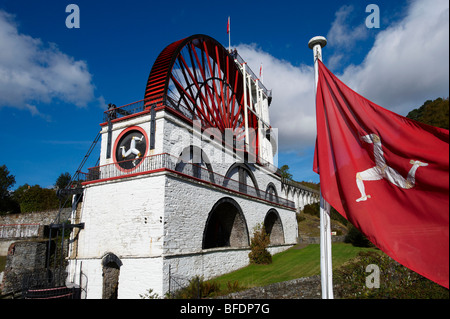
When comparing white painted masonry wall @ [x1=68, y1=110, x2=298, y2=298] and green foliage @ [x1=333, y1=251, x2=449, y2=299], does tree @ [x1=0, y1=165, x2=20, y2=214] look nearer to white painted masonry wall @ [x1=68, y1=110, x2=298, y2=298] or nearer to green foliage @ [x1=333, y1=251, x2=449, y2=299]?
white painted masonry wall @ [x1=68, y1=110, x2=298, y2=298]

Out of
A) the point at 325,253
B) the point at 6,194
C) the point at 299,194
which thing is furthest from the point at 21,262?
the point at 299,194

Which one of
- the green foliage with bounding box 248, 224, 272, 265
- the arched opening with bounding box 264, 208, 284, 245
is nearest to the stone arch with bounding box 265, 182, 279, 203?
the arched opening with bounding box 264, 208, 284, 245

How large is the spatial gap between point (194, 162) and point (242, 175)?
19.2ft

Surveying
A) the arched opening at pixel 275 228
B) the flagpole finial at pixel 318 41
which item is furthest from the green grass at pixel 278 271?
the flagpole finial at pixel 318 41

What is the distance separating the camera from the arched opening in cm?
2297

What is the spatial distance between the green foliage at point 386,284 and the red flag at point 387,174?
12.3 feet

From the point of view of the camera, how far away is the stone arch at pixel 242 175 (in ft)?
59.0

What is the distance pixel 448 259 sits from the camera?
2889 mm

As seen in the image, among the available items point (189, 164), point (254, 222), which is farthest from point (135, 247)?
point (254, 222)

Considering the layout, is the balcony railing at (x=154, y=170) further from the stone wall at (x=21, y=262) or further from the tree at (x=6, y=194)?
the tree at (x=6, y=194)

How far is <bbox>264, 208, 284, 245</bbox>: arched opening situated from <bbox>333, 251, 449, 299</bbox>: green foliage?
1374 cm

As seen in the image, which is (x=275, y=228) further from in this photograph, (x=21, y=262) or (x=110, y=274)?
(x=21, y=262)

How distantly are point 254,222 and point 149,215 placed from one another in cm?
880

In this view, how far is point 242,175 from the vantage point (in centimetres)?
1984
